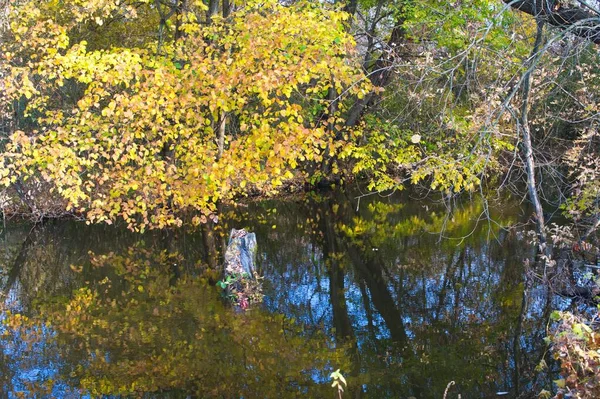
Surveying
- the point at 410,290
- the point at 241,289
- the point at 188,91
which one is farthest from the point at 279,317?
the point at 188,91

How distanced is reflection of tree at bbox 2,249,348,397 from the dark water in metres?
0.02

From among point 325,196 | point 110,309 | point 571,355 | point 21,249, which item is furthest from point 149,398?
point 325,196

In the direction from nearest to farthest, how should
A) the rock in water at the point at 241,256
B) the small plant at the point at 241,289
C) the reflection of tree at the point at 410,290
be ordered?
the reflection of tree at the point at 410,290 → the small plant at the point at 241,289 → the rock in water at the point at 241,256

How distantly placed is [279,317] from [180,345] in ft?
5.18

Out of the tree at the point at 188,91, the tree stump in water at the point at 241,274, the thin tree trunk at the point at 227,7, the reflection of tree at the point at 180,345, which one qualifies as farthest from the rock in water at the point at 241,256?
the thin tree trunk at the point at 227,7

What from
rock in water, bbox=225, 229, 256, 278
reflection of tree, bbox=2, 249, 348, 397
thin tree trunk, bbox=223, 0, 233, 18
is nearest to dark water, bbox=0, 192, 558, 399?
reflection of tree, bbox=2, 249, 348, 397

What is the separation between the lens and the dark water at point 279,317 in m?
6.75

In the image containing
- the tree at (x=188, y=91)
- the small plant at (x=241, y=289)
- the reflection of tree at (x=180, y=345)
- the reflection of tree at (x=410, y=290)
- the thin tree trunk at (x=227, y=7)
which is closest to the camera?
the reflection of tree at (x=180, y=345)

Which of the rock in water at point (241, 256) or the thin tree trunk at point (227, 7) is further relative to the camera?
the thin tree trunk at point (227, 7)

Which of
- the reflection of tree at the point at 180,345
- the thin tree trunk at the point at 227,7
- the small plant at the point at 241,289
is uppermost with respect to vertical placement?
the thin tree trunk at the point at 227,7

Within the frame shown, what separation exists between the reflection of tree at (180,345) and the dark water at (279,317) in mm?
24

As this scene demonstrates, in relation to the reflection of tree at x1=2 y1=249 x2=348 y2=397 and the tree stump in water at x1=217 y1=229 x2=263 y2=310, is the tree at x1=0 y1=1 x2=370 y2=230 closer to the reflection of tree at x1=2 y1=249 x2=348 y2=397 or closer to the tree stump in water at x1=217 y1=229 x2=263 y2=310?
the tree stump in water at x1=217 y1=229 x2=263 y2=310

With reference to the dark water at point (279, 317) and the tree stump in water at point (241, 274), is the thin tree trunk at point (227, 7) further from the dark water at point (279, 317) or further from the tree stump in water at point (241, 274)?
the tree stump in water at point (241, 274)

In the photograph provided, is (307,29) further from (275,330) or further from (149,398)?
(149,398)
